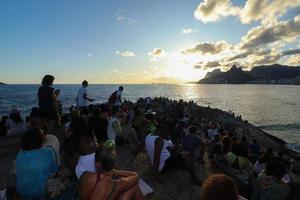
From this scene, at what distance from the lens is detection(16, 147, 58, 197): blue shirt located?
528cm

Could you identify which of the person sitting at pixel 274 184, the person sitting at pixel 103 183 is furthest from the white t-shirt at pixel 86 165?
the person sitting at pixel 274 184

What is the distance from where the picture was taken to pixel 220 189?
308 centimetres

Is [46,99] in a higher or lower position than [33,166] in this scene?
higher

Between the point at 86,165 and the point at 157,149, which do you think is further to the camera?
the point at 157,149

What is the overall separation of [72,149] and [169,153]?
2826mm

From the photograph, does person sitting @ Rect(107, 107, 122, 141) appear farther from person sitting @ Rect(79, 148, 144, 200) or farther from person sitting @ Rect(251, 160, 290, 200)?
person sitting @ Rect(79, 148, 144, 200)

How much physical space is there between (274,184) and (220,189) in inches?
126

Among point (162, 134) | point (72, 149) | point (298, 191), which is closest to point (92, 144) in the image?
point (72, 149)

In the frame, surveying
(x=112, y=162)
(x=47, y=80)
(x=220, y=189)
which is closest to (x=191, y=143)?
(x=47, y=80)

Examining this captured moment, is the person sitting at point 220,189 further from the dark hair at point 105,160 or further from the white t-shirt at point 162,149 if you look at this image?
the white t-shirt at point 162,149

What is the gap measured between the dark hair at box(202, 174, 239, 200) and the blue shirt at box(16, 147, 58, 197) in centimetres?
334

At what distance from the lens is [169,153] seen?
794 cm

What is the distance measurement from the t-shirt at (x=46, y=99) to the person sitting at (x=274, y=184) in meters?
6.84

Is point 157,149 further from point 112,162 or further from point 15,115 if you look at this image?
point 15,115
